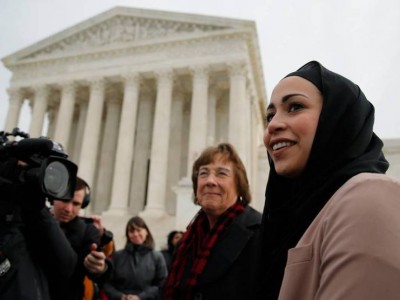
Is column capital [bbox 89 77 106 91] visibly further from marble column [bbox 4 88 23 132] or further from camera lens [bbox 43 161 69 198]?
camera lens [bbox 43 161 69 198]

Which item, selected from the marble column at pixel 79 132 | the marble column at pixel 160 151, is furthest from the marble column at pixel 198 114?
the marble column at pixel 79 132

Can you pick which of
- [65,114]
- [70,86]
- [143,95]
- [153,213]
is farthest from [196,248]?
[70,86]

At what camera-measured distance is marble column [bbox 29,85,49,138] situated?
1209 inches

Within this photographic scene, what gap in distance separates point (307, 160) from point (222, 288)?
1.48 metres

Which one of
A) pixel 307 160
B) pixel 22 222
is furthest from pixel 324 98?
pixel 22 222

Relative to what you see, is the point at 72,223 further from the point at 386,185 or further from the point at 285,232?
the point at 386,185

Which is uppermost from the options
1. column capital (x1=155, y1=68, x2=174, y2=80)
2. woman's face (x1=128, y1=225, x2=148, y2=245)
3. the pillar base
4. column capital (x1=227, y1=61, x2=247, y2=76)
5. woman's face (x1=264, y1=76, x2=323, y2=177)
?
column capital (x1=227, y1=61, x2=247, y2=76)

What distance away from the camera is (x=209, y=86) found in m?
29.8

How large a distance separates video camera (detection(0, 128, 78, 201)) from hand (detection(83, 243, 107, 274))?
73 centimetres


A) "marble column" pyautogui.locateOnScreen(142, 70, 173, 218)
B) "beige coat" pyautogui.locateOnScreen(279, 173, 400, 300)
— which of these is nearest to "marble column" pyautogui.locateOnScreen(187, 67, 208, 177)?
"marble column" pyautogui.locateOnScreen(142, 70, 173, 218)

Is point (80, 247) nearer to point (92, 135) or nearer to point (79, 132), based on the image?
point (92, 135)

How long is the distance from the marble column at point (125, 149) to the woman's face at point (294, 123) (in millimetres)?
25564

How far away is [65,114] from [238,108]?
562 inches

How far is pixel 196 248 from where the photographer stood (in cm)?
329
